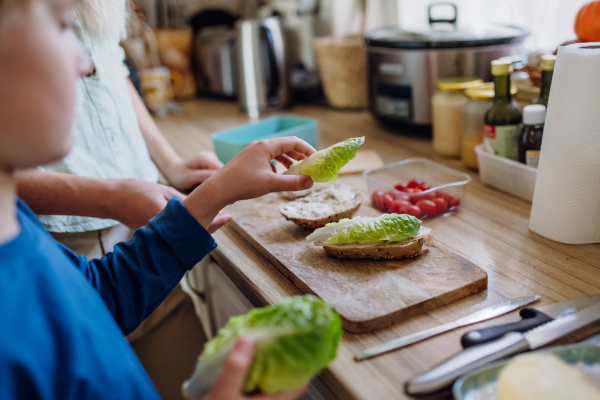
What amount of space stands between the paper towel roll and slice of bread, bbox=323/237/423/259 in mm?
272

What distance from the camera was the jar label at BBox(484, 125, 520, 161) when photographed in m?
1.11

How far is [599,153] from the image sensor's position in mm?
837

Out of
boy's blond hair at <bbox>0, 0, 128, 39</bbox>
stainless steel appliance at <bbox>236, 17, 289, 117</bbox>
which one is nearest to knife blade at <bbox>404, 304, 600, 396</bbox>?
boy's blond hair at <bbox>0, 0, 128, 39</bbox>

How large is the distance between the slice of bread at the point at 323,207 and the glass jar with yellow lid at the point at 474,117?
40 cm

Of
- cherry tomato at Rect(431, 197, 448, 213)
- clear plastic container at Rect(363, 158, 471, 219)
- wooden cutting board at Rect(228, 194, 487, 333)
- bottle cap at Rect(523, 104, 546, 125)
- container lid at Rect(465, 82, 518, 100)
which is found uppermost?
container lid at Rect(465, 82, 518, 100)

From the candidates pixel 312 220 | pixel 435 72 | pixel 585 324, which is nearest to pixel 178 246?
pixel 312 220

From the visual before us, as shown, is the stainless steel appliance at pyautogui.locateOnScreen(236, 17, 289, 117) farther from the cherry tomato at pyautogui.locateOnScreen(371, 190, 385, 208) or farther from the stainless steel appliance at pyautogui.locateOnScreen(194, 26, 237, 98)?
the cherry tomato at pyautogui.locateOnScreen(371, 190, 385, 208)

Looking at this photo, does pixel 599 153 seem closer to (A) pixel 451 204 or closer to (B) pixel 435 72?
(A) pixel 451 204

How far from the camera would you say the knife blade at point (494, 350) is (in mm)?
576

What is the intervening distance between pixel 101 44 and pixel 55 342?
820 millimetres

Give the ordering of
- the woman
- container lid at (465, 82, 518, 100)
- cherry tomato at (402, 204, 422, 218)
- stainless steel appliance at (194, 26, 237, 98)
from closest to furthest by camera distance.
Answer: the woman → cherry tomato at (402, 204, 422, 218) → container lid at (465, 82, 518, 100) → stainless steel appliance at (194, 26, 237, 98)

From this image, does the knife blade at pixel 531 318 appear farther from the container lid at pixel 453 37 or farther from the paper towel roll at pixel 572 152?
the container lid at pixel 453 37

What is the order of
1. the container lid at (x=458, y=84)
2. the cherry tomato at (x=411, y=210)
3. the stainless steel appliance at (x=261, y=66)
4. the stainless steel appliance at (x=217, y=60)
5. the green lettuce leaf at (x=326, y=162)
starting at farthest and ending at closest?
the stainless steel appliance at (x=217, y=60), the stainless steel appliance at (x=261, y=66), the container lid at (x=458, y=84), the cherry tomato at (x=411, y=210), the green lettuce leaf at (x=326, y=162)

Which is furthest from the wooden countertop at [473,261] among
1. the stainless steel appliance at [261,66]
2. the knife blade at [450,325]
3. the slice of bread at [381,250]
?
the stainless steel appliance at [261,66]
